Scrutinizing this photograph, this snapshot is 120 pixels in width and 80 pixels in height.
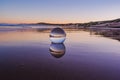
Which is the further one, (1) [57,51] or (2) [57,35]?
(2) [57,35]

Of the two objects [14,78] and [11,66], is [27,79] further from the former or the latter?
[11,66]

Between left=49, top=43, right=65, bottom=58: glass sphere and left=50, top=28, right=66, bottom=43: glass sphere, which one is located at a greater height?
left=50, top=28, right=66, bottom=43: glass sphere

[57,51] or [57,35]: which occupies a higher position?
[57,35]

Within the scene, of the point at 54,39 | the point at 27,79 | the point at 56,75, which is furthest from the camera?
the point at 54,39

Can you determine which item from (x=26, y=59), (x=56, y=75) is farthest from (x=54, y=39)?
(x=56, y=75)

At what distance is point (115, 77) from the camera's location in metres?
5.66

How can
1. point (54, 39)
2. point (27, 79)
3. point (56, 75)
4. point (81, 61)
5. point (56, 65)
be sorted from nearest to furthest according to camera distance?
point (27, 79)
point (56, 75)
point (56, 65)
point (81, 61)
point (54, 39)

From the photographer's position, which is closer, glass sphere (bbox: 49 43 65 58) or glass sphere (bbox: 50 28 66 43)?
glass sphere (bbox: 49 43 65 58)

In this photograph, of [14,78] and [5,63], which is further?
[5,63]

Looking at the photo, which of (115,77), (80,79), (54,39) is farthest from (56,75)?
(54,39)

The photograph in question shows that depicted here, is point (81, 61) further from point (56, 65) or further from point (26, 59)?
point (26, 59)

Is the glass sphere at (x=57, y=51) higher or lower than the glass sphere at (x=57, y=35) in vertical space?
lower

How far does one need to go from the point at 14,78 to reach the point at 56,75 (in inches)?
41.9

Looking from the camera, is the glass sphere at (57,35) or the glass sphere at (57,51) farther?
the glass sphere at (57,35)
